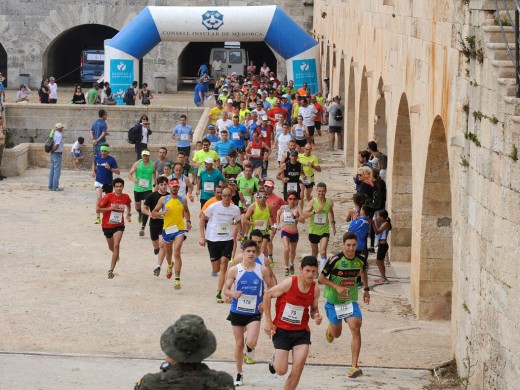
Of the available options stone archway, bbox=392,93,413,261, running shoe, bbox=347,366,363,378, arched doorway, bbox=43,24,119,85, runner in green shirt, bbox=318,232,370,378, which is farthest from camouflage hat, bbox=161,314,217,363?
arched doorway, bbox=43,24,119,85

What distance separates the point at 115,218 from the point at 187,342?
11.1m

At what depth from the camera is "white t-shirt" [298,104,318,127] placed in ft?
98.3

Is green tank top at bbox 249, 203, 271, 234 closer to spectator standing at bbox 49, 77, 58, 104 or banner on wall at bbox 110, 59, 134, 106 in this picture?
banner on wall at bbox 110, 59, 134, 106

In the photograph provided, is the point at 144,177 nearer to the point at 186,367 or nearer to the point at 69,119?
the point at 69,119

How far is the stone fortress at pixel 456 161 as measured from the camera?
10336 millimetres

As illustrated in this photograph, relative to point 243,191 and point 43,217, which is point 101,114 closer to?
point 43,217

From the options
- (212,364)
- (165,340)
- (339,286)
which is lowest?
(212,364)

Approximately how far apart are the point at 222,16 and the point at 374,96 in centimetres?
1415

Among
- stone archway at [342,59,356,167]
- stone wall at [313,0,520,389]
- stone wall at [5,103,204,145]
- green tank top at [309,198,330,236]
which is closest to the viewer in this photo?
stone wall at [313,0,520,389]

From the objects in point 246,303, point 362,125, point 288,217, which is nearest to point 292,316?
point 246,303

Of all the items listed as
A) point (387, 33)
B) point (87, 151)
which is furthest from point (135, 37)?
point (387, 33)

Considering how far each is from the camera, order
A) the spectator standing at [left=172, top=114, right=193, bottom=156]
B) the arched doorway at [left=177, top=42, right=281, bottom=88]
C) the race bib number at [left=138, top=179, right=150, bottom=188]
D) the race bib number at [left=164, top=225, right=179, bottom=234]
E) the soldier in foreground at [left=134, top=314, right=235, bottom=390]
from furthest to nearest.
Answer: the arched doorway at [left=177, top=42, right=281, bottom=88] → the spectator standing at [left=172, top=114, right=193, bottom=156] → the race bib number at [left=138, top=179, right=150, bottom=188] → the race bib number at [left=164, top=225, right=179, bottom=234] → the soldier in foreground at [left=134, top=314, right=235, bottom=390]

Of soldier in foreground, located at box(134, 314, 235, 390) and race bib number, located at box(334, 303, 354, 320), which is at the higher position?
soldier in foreground, located at box(134, 314, 235, 390)

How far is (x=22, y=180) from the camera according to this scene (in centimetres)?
2592
